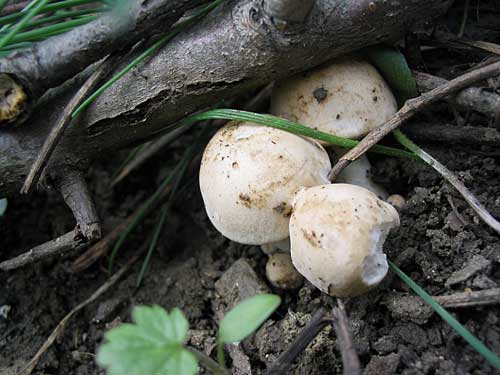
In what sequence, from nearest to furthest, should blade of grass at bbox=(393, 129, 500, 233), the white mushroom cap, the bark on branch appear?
1. blade of grass at bbox=(393, 129, 500, 233)
2. the bark on branch
3. the white mushroom cap

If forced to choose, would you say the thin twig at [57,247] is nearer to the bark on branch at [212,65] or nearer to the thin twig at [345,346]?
the bark on branch at [212,65]

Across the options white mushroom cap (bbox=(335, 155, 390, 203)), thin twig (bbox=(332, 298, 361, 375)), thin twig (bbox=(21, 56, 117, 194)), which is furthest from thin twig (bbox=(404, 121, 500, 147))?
thin twig (bbox=(21, 56, 117, 194))

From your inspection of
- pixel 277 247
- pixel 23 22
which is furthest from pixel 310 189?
pixel 23 22

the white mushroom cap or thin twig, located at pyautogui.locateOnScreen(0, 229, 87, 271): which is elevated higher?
thin twig, located at pyautogui.locateOnScreen(0, 229, 87, 271)

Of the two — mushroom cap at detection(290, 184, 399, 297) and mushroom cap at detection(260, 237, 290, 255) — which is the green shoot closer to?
mushroom cap at detection(290, 184, 399, 297)

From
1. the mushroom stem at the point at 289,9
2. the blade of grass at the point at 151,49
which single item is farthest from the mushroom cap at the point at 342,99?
the blade of grass at the point at 151,49
